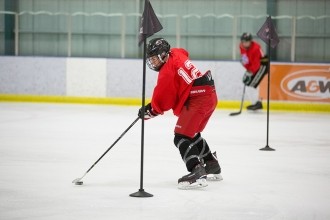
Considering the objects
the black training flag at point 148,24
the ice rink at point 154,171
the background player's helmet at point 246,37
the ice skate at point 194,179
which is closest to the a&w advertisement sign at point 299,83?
the background player's helmet at point 246,37

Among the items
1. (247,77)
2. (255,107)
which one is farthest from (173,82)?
(255,107)

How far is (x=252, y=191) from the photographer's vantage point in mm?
5301

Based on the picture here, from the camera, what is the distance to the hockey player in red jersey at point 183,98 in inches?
205

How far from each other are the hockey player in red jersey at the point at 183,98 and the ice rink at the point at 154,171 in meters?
0.23

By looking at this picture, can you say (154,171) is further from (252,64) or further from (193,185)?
(252,64)

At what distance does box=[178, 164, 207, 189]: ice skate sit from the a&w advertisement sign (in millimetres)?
7606

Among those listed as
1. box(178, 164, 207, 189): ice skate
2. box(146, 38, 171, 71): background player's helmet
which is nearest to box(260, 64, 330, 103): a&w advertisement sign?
box(178, 164, 207, 189): ice skate

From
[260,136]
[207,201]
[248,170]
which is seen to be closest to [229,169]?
[248,170]

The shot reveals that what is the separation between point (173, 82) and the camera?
519 centimetres

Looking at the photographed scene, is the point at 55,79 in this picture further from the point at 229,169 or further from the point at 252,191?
the point at 252,191

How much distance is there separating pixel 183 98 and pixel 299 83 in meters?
7.73

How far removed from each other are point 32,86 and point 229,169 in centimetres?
800

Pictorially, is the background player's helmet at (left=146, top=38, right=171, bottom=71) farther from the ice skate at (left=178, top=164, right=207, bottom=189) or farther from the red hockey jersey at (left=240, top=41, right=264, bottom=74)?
the red hockey jersey at (left=240, top=41, right=264, bottom=74)

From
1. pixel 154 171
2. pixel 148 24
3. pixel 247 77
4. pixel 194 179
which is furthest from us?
pixel 247 77
